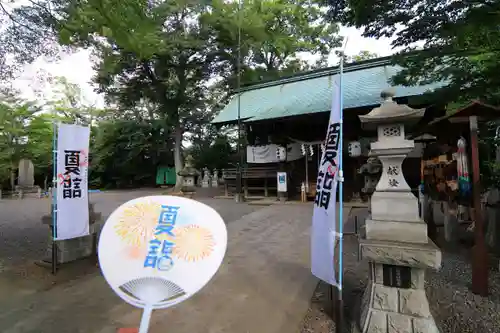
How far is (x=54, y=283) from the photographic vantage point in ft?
13.6

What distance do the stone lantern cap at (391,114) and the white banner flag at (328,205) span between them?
512 mm

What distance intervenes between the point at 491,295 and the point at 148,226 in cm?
411

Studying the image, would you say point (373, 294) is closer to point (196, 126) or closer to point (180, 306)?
point (180, 306)

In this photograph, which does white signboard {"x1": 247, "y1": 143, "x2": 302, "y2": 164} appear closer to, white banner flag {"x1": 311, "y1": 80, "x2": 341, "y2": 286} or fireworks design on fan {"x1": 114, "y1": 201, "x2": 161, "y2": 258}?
white banner flag {"x1": 311, "y1": 80, "x2": 341, "y2": 286}

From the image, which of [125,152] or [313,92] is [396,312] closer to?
[313,92]

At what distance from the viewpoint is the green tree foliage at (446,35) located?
148 inches

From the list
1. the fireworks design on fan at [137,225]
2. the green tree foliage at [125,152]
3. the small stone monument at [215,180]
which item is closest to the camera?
the fireworks design on fan at [137,225]

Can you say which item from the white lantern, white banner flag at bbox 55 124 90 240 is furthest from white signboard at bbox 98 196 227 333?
the white lantern

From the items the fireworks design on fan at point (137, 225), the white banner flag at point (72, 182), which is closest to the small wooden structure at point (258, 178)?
the white banner flag at point (72, 182)

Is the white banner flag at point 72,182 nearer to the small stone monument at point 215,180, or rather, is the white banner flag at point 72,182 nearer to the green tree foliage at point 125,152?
the green tree foliage at point 125,152

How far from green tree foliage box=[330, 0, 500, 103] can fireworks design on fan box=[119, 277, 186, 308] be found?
4577 millimetres

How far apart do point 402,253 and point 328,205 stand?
A: 720 mm

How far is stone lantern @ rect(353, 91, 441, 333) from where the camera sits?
2.41m

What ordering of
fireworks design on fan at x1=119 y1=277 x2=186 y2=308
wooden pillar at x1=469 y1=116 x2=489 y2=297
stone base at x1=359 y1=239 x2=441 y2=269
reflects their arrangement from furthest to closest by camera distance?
wooden pillar at x1=469 y1=116 x2=489 y2=297
stone base at x1=359 y1=239 x2=441 y2=269
fireworks design on fan at x1=119 y1=277 x2=186 y2=308
